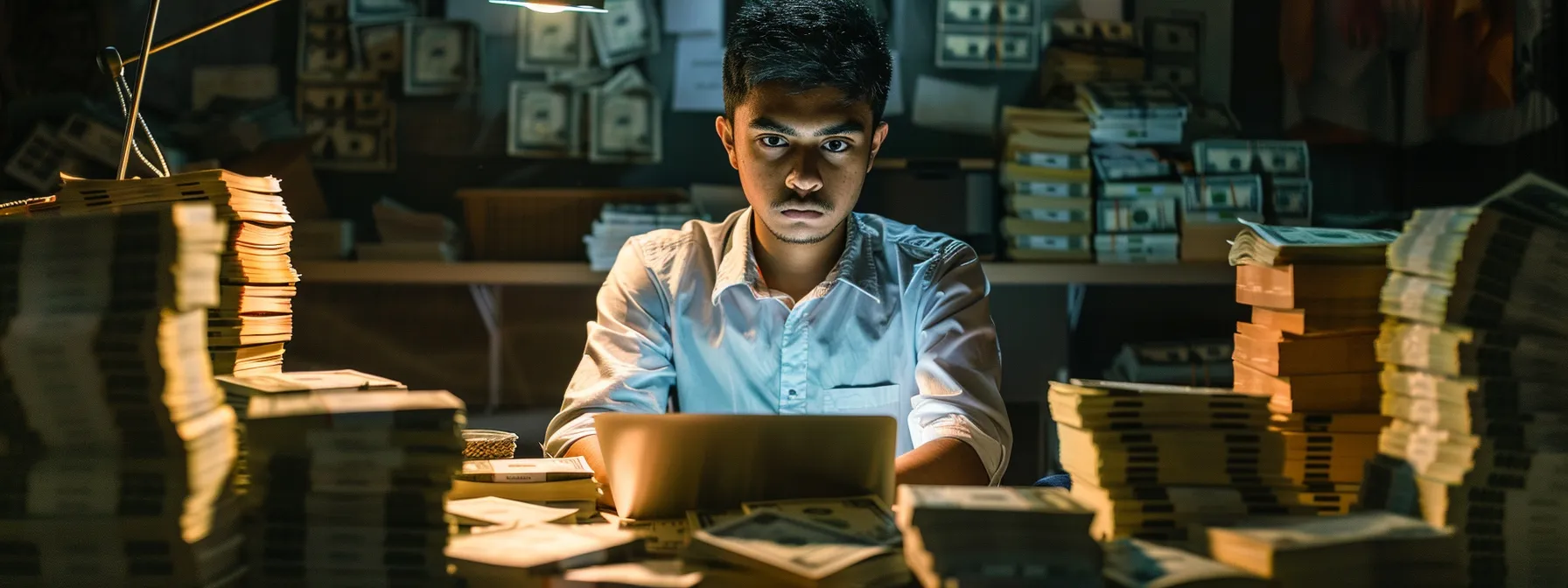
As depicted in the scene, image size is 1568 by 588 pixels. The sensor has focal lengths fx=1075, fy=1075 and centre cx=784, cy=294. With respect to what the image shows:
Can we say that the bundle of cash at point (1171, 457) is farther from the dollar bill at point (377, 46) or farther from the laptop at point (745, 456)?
the dollar bill at point (377, 46)

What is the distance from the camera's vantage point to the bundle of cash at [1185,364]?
3340 mm

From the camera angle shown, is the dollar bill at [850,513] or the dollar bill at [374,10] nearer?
the dollar bill at [850,513]

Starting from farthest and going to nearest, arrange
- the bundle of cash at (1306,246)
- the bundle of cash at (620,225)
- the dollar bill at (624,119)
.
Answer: the dollar bill at (624,119) < the bundle of cash at (620,225) < the bundle of cash at (1306,246)

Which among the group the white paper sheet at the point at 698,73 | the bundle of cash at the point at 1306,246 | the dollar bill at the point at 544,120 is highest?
the white paper sheet at the point at 698,73

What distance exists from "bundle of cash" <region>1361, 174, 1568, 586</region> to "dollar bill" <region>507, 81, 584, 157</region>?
2793 mm

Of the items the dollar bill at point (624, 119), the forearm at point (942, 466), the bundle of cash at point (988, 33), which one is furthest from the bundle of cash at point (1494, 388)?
the dollar bill at point (624, 119)

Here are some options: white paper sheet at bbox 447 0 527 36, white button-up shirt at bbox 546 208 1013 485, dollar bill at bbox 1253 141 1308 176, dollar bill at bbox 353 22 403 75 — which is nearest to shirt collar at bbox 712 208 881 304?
white button-up shirt at bbox 546 208 1013 485

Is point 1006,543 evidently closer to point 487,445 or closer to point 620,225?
point 487,445

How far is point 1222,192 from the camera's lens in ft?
10.4

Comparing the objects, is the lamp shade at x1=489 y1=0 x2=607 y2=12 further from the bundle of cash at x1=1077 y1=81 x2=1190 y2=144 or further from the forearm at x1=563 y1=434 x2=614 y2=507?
the bundle of cash at x1=1077 y1=81 x2=1190 y2=144

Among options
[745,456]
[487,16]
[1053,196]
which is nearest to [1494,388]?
[745,456]

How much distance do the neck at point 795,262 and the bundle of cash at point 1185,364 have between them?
1593 millimetres

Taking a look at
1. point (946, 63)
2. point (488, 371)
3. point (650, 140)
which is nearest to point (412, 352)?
point (488, 371)

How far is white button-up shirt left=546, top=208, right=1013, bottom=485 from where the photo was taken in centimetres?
203
